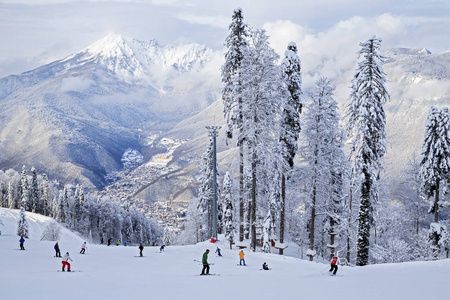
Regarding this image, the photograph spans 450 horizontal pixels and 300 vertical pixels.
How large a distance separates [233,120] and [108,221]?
92.4m

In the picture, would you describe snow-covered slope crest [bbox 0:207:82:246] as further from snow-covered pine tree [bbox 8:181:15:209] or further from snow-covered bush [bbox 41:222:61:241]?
snow-covered pine tree [bbox 8:181:15:209]

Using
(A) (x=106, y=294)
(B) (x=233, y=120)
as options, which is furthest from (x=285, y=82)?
(A) (x=106, y=294)

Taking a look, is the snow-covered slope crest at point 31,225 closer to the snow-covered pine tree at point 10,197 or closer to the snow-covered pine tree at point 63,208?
the snow-covered pine tree at point 63,208

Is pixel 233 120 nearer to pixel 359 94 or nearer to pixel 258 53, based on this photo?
pixel 258 53

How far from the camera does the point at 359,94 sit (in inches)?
902

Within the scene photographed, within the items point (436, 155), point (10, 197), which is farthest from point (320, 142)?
point (10, 197)

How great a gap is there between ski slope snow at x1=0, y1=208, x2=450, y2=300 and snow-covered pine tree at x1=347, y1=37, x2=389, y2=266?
4259 mm

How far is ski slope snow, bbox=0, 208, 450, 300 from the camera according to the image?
13188 millimetres

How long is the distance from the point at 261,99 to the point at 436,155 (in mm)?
14605

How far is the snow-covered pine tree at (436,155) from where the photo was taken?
26.8 meters

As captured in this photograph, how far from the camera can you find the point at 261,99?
26.5 meters

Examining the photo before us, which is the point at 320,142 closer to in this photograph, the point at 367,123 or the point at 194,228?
the point at 367,123

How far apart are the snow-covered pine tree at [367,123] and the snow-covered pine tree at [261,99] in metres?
5.70

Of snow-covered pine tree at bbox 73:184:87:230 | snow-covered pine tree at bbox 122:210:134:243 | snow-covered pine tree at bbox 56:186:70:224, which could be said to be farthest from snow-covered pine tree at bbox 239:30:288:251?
snow-covered pine tree at bbox 122:210:134:243
